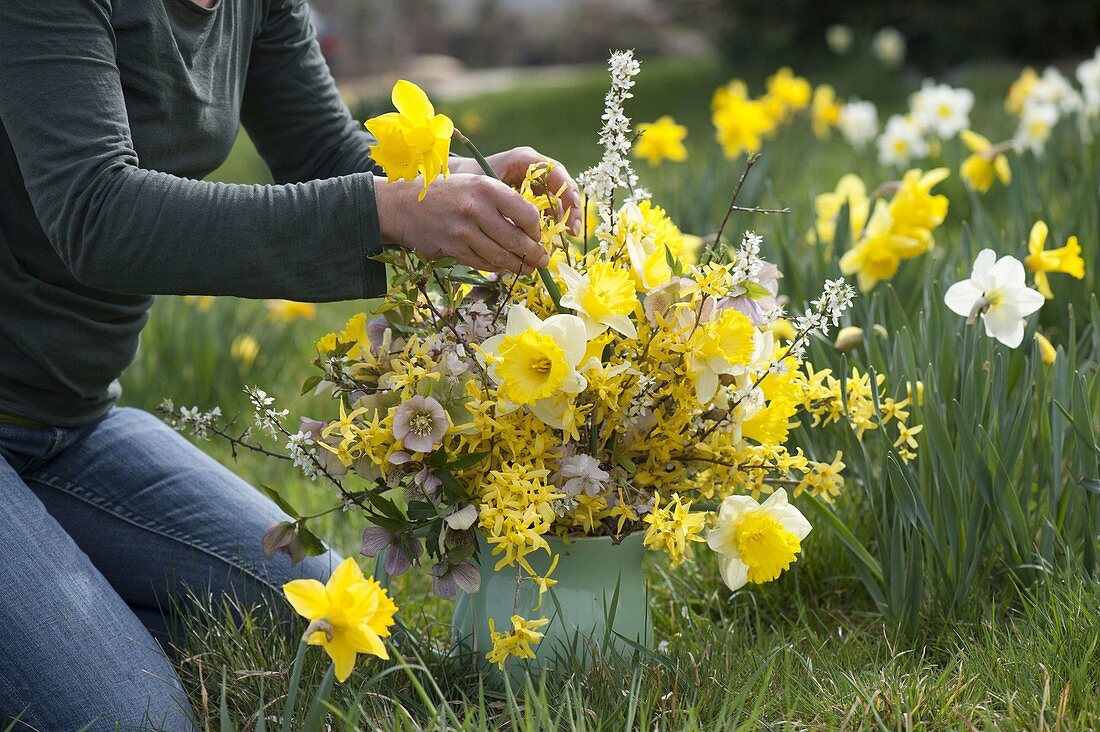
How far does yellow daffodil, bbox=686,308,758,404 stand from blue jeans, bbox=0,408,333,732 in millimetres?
694

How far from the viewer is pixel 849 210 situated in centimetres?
210

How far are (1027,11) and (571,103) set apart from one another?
3.22m

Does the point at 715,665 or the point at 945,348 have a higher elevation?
the point at 945,348

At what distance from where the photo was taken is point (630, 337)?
3.68 feet

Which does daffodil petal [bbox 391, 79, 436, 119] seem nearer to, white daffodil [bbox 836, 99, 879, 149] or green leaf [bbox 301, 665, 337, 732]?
green leaf [bbox 301, 665, 337, 732]

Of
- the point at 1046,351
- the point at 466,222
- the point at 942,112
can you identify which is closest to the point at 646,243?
the point at 466,222

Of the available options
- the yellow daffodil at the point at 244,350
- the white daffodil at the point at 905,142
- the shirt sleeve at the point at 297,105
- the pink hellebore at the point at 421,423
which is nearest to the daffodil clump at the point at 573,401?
the pink hellebore at the point at 421,423

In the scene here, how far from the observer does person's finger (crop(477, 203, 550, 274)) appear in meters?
1.08

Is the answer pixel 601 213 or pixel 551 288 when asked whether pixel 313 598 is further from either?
pixel 601 213

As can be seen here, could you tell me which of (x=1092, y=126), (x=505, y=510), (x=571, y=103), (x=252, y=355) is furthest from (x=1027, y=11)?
(x=505, y=510)

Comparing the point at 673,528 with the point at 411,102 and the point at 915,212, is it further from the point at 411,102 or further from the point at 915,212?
the point at 915,212

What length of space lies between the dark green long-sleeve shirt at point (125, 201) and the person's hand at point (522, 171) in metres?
0.19

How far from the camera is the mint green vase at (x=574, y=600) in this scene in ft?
4.07

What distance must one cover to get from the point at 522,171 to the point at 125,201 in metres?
0.45
